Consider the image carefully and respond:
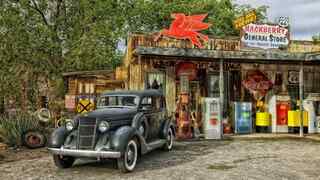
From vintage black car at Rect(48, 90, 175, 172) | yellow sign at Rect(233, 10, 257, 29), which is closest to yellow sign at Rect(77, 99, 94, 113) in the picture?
vintage black car at Rect(48, 90, 175, 172)

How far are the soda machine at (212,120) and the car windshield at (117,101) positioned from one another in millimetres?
4899

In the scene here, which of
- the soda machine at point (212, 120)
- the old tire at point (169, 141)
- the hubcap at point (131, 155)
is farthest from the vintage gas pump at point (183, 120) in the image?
the hubcap at point (131, 155)

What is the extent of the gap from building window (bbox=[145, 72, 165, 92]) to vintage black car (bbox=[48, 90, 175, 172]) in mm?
5154

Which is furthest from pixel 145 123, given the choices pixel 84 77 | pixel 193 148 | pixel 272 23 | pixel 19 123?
pixel 272 23

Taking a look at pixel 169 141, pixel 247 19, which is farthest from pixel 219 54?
pixel 169 141

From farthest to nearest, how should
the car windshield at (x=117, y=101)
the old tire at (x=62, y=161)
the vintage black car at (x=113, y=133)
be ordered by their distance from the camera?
the car windshield at (x=117, y=101), the old tire at (x=62, y=161), the vintage black car at (x=113, y=133)

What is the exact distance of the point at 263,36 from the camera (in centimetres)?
1711

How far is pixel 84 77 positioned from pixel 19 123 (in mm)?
4907

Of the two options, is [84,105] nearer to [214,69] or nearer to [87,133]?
[214,69]

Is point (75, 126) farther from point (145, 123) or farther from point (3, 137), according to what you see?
point (3, 137)

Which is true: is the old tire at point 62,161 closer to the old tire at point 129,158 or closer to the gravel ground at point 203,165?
the gravel ground at point 203,165

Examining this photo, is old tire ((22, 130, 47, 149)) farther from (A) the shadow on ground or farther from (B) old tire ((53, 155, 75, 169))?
(B) old tire ((53, 155, 75, 169))

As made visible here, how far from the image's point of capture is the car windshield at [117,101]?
33.7 feet

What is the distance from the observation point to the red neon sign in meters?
15.8
